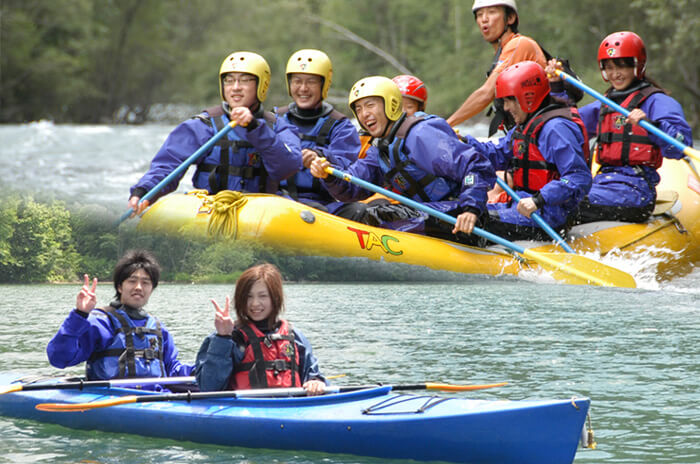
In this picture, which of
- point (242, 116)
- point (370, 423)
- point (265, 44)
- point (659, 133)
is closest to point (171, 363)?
point (370, 423)

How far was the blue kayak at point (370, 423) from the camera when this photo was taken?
287 cm

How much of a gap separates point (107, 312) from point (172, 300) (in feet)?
9.25

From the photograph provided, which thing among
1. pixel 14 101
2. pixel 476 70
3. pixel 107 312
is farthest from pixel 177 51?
pixel 107 312

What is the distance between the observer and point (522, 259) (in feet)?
20.4

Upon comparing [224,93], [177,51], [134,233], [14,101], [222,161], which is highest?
[177,51]

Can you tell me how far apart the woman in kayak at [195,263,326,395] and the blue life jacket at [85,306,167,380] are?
0.32 m

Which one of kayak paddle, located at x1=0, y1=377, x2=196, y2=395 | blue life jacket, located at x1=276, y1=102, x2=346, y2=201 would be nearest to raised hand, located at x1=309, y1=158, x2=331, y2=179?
blue life jacket, located at x1=276, y1=102, x2=346, y2=201

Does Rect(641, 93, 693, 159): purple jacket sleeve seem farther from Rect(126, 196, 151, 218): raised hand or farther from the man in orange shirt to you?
Rect(126, 196, 151, 218): raised hand

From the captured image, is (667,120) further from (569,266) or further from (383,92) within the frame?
(383,92)

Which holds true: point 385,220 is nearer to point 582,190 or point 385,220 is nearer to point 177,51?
point 582,190

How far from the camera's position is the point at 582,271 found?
6141 millimetres

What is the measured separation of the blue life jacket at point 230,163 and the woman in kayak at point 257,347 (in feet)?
9.36

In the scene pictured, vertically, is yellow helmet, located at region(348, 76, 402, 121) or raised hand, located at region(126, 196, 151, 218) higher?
yellow helmet, located at region(348, 76, 402, 121)

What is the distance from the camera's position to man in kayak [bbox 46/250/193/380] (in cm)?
337
